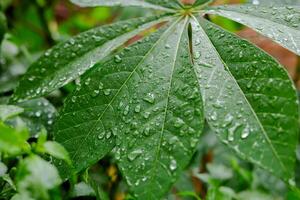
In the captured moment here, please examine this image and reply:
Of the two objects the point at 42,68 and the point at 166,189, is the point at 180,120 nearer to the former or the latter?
the point at 166,189

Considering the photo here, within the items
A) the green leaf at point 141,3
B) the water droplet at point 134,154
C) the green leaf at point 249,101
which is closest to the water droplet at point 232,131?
the green leaf at point 249,101

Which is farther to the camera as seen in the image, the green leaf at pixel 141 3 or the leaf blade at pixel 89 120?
the green leaf at pixel 141 3

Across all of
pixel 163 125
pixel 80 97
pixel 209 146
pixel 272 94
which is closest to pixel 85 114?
pixel 80 97

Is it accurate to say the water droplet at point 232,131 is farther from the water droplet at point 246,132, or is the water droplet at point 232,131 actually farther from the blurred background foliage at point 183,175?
the blurred background foliage at point 183,175

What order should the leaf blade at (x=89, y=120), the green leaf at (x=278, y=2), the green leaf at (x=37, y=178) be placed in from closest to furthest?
1. the green leaf at (x=37, y=178)
2. the leaf blade at (x=89, y=120)
3. the green leaf at (x=278, y=2)

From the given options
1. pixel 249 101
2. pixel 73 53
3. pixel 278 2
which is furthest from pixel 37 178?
pixel 278 2

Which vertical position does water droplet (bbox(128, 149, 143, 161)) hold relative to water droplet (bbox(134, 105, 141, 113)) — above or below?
below

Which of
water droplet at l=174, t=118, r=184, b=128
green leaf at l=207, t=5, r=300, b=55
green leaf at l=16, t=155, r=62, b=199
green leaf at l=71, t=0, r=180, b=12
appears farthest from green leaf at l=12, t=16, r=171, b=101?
green leaf at l=16, t=155, r=62, b=199

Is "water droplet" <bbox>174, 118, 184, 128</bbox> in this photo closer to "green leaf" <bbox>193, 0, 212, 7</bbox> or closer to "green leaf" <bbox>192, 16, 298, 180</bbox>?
"green leaf" <bbox>192, 16, 298, 180</bbox>
